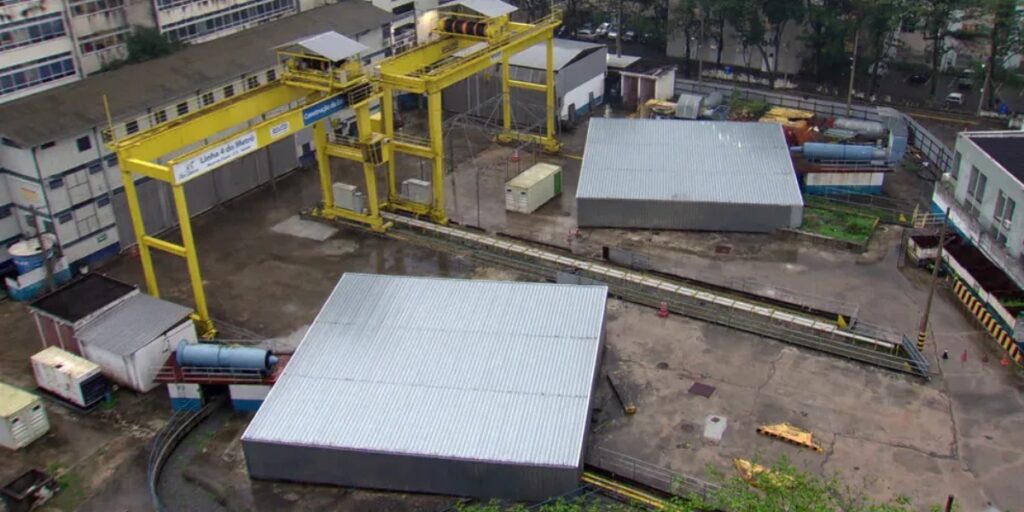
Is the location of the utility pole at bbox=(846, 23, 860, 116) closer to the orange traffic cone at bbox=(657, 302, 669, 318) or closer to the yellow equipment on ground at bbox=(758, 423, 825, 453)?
the orange traffic cone at bbox=(657, 302, 669, 318)

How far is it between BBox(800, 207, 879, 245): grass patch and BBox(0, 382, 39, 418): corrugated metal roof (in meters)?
33.3

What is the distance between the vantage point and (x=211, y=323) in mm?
36594

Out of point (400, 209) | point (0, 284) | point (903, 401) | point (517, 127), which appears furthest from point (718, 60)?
point (0, 284)

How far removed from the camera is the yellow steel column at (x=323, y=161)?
4419 cm

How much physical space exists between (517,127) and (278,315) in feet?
78.3

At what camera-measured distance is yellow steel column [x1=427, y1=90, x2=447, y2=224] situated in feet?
143

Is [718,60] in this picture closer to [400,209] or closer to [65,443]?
[400,209]

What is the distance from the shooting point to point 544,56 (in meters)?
57.1

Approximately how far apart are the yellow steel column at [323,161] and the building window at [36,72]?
39.4 feet

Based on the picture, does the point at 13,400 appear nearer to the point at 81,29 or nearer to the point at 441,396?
the point at 441,396

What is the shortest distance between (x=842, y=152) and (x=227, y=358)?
32.8 m

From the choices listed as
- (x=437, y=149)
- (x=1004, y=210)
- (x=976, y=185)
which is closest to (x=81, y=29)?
(x=437, y=149)

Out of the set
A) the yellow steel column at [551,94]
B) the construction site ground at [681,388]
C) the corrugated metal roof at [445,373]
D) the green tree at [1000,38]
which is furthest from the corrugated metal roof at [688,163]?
the green tree at [1000,38]

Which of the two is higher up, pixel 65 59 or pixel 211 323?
pixel 65 59
